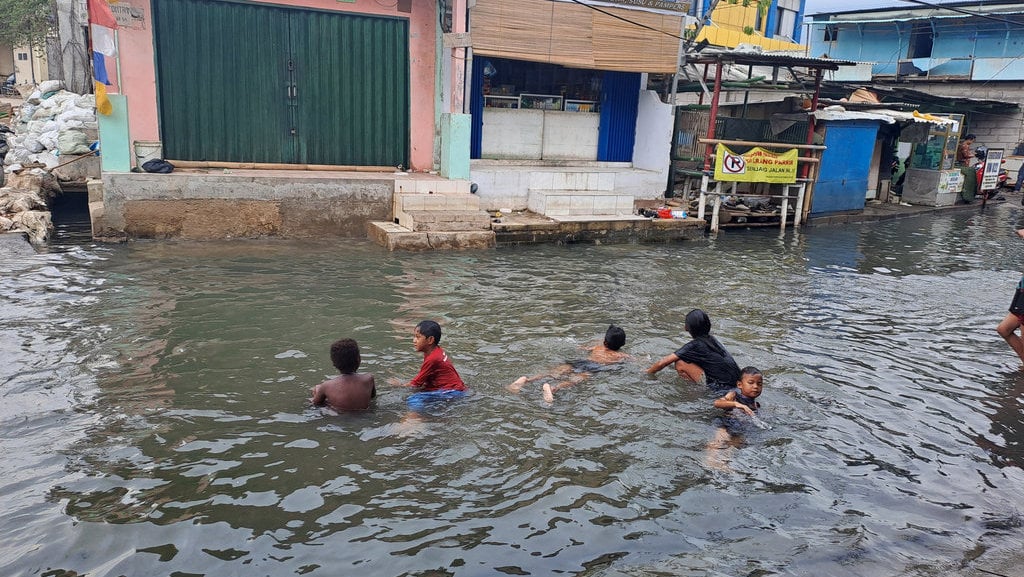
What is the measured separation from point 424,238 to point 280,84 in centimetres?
440

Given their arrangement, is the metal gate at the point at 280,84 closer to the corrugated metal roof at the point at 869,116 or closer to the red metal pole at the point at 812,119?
the red metal pole at the point at 812,119

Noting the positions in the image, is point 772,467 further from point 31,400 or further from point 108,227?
point 108,227

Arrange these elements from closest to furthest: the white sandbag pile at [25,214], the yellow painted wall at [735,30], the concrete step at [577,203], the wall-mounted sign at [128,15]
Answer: the white sandbag pile at [25,214]
the wall-mounted sign at [128,15]
the concrete step at [577,203]
the yellow painted wall at [735,30]

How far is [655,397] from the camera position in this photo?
6.88 m

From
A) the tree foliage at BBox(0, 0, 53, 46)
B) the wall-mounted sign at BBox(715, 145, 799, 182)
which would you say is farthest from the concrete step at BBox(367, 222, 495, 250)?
the tree foliage at BBox(0, 0, 53, 46)

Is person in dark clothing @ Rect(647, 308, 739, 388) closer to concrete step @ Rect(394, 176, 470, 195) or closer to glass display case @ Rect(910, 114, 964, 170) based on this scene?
concrete step @ Rect(394, 176, 470, 195)

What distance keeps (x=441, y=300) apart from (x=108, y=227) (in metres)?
6.22

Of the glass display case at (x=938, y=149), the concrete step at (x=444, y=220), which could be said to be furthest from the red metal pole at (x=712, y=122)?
the glass display case at (x=938, y=149)

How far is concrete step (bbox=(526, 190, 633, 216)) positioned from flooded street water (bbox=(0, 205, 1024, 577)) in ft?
13.0

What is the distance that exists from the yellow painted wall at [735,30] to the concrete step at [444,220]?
1696cm

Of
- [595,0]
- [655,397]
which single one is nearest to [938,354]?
[655,397]

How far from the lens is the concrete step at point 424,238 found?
12.5m

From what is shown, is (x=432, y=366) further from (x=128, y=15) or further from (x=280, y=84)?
(x=128, y=15)

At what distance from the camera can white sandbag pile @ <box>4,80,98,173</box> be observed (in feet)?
51.5
